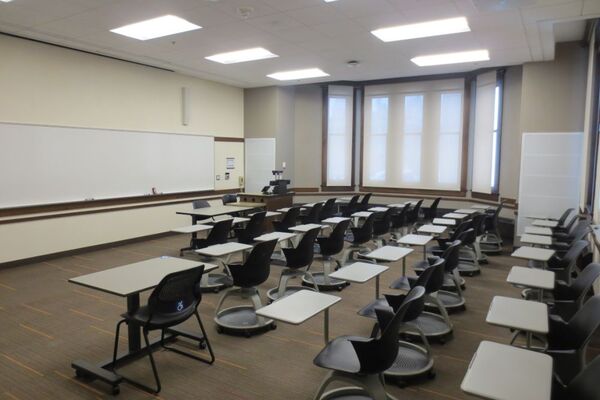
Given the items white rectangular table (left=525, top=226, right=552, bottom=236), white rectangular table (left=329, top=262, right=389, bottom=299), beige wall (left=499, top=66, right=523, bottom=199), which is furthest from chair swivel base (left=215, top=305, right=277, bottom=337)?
beige wall (left=499, top=66, right=523, bottom=199)

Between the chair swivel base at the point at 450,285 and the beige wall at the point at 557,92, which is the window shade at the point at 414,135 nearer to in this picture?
the beige wall at the point at 557,92

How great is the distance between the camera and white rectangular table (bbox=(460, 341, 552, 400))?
1617 mm

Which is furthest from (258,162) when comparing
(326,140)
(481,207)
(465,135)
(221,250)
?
(221,250)

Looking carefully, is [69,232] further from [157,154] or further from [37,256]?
[157,154]

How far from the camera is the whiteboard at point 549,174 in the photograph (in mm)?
7246

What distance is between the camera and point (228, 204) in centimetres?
863

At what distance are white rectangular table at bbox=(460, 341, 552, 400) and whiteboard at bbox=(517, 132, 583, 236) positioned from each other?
6.34 meters

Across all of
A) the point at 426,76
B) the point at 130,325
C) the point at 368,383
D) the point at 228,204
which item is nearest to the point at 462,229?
the point at 368,383

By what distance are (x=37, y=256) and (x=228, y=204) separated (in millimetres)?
3492

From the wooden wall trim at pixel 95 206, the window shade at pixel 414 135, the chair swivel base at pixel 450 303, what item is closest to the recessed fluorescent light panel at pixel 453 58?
the window shade at pixel 414 135

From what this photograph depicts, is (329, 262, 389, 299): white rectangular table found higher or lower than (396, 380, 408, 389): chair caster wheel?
higher

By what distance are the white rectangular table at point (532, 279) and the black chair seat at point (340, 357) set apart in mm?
1366

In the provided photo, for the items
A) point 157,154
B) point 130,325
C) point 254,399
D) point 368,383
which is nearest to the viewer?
point 368,383

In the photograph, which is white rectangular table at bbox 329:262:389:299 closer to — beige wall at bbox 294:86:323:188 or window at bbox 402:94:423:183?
window at bbox 402:94:423:183
